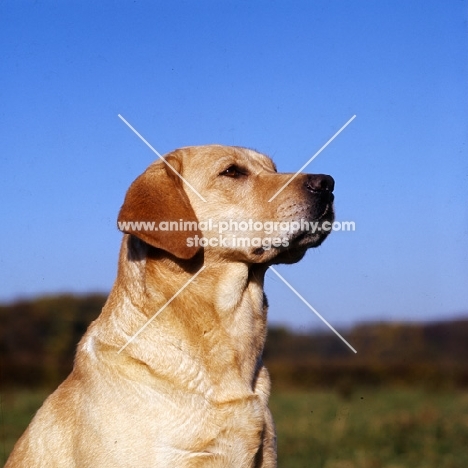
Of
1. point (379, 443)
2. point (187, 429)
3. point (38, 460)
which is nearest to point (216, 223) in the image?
point (187, 429)

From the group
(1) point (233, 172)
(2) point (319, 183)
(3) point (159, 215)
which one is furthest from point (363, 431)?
(3) point (159, 215)

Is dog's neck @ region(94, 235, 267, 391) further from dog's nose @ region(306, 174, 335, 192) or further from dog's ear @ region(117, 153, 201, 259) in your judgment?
dog's nose @ region(306, 174, 335, 192)

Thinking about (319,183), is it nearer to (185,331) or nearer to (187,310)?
(187,310)

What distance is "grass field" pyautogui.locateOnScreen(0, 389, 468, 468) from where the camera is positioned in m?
12.2

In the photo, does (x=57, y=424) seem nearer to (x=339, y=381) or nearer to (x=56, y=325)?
(x=56, y=325)

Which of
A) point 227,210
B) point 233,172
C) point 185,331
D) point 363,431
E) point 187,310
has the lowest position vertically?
point 363,431

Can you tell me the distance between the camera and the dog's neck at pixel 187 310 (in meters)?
5.27

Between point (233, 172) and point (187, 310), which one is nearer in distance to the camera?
point (187, 310)

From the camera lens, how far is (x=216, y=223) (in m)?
5.67

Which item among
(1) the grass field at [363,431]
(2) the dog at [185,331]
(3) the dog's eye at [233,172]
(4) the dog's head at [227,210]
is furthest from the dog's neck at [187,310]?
(1) the grass field at [363,431]

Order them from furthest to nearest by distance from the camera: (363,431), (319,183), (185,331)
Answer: (363,431), (319,183), (185,331)

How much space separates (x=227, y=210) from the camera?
5.74m

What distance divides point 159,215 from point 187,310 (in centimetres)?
69

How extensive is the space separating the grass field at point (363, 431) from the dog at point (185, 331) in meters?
6.52
